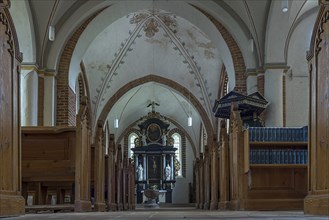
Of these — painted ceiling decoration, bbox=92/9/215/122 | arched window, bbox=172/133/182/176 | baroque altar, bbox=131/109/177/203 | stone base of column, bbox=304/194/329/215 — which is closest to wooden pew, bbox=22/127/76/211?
stone base of column, bbox=304/194/329/215

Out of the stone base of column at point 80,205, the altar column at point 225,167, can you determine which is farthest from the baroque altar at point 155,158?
the stone base of column at point 80,205

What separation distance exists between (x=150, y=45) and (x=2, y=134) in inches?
625

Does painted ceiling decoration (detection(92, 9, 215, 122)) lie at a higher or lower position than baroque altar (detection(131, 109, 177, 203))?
higher

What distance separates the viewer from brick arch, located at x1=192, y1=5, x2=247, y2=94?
48.0 feet

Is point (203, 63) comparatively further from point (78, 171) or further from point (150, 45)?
point (78, 171)

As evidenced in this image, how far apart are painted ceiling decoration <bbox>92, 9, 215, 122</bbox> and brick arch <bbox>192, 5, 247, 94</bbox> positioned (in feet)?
11.4

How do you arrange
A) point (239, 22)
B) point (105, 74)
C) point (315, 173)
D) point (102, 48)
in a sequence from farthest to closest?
point (105, 74) → point (102, 48) → point (239, 22) → point (315, 173)

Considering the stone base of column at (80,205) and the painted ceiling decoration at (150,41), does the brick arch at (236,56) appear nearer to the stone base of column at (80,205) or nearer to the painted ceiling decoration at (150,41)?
the painted ceiling decoration at (150,41)

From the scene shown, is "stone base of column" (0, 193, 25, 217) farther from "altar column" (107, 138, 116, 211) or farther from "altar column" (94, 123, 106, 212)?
"altar column" (107, 138, 116, 211)

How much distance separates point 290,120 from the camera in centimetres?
1530

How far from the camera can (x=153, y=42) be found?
20328 millimetres

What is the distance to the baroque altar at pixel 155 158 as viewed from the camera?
31.9 meters

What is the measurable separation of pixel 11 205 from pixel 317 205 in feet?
8.53

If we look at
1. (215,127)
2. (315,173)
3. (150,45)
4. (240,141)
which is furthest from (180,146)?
(315,173)
